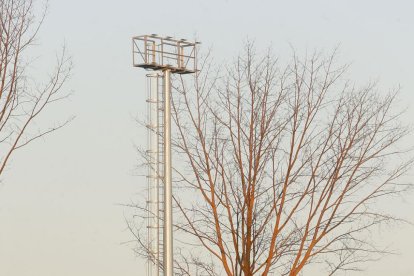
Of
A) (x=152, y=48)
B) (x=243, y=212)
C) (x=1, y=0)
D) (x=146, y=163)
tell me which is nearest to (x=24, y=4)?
(x=1, y=0)

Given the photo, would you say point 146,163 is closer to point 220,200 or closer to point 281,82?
point 220,200

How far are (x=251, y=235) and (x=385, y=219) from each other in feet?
9.42

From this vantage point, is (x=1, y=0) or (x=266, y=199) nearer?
(x=1, y=0)

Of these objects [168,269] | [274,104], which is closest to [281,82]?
[274,104]

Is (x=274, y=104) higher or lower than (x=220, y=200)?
higher

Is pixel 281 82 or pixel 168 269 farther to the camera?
pixel 281 82

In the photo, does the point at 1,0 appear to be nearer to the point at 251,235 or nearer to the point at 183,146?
the point at 183,146

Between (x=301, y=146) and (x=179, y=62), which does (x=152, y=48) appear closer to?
(x=179, y=62)

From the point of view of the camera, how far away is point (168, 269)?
19.8 meters

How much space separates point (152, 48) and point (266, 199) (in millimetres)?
3962

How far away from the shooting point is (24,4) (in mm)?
19688

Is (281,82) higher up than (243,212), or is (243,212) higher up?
(281,82)

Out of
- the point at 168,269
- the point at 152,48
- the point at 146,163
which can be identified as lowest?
the point at 168,269

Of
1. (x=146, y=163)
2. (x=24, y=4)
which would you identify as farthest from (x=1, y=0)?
(x=146, y=163)
